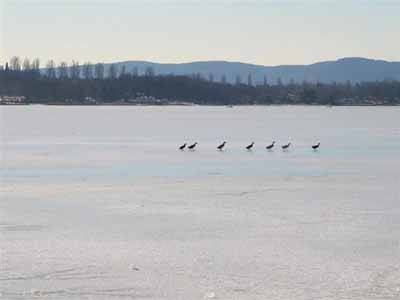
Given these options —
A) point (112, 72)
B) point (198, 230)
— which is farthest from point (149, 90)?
point (198, 230)

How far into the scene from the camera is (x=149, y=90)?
97.8 metres

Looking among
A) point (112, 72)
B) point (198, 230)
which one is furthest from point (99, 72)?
point (198, 230)

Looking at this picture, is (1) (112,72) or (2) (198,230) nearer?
(2) (198,230)

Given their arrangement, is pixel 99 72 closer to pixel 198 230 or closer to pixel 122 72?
pixel 122 72

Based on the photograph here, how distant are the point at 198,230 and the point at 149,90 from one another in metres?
89.7

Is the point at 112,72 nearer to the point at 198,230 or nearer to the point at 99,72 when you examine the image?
the point at 99,72

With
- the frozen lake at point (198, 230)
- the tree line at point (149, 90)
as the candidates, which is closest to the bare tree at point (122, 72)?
the tree line at point (149, 90)

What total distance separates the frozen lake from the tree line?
249ft

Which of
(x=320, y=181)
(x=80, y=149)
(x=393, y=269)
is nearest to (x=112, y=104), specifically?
(x=80, y=149)

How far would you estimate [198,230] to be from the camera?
858cm

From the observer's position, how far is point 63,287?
6004 mm

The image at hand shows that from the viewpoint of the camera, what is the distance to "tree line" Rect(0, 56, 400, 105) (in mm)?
91750

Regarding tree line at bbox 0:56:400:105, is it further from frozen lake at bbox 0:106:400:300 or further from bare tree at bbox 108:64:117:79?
frozen lake at bbox 0:106:400:300

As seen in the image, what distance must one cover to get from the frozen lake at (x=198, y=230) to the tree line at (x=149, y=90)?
76.0m
